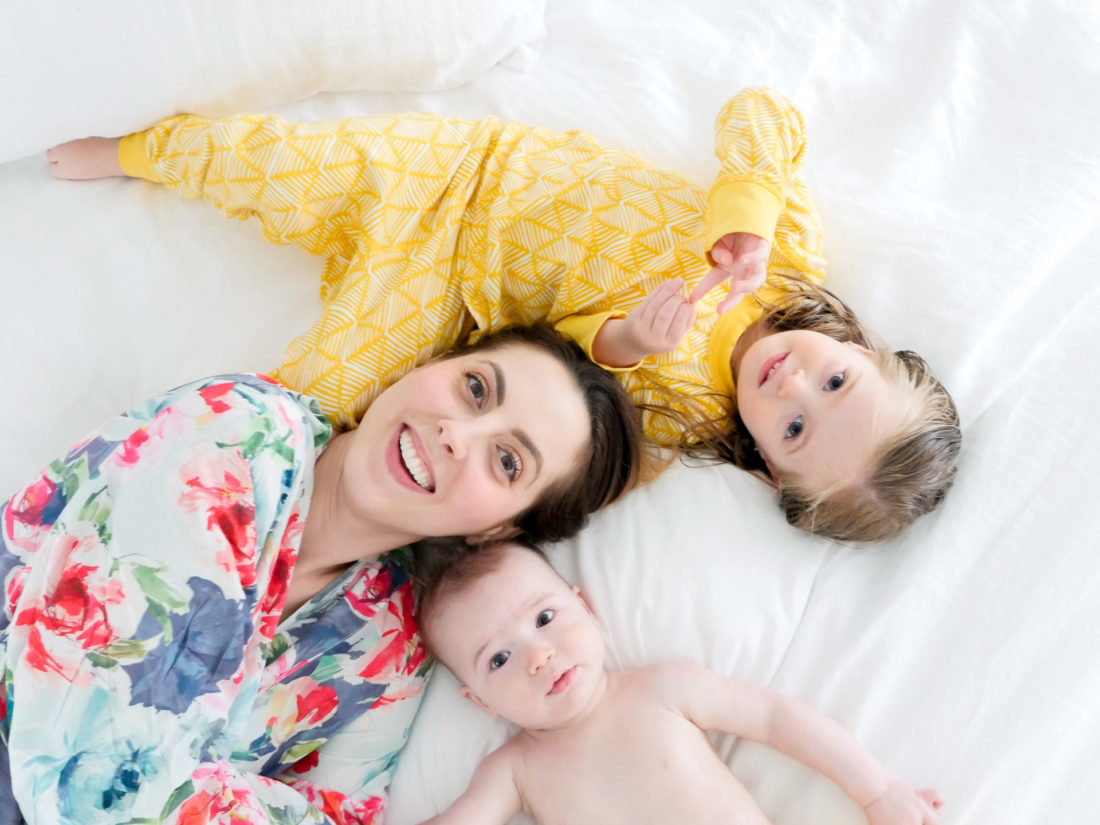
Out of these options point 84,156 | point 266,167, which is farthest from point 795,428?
point 84,156

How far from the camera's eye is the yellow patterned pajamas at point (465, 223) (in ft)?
4.60

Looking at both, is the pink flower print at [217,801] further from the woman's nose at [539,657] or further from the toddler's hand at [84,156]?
the toddler's hand at [84,156]

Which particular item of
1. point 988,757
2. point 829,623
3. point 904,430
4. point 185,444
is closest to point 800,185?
point 904,430

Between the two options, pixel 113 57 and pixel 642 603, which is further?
pixel 113 57

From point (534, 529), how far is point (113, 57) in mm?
916

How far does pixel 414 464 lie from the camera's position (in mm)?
1168

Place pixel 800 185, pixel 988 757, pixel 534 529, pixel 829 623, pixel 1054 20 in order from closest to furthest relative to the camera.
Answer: pixel 988 757
pixel 829 623
pixel 534 529
pixel 800 185
pixel 1054 20

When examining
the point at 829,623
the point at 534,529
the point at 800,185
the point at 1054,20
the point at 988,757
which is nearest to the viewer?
the point at 988,757

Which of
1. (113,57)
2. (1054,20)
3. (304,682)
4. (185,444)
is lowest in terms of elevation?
(304,682)

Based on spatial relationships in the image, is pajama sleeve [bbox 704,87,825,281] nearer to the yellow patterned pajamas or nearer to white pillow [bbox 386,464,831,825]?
the yellow patterned pajamas

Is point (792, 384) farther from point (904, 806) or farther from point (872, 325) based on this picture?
point (904, 806)

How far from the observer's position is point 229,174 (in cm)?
142

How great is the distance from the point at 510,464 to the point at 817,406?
0.44 meters

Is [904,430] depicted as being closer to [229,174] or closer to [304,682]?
[304,682]
